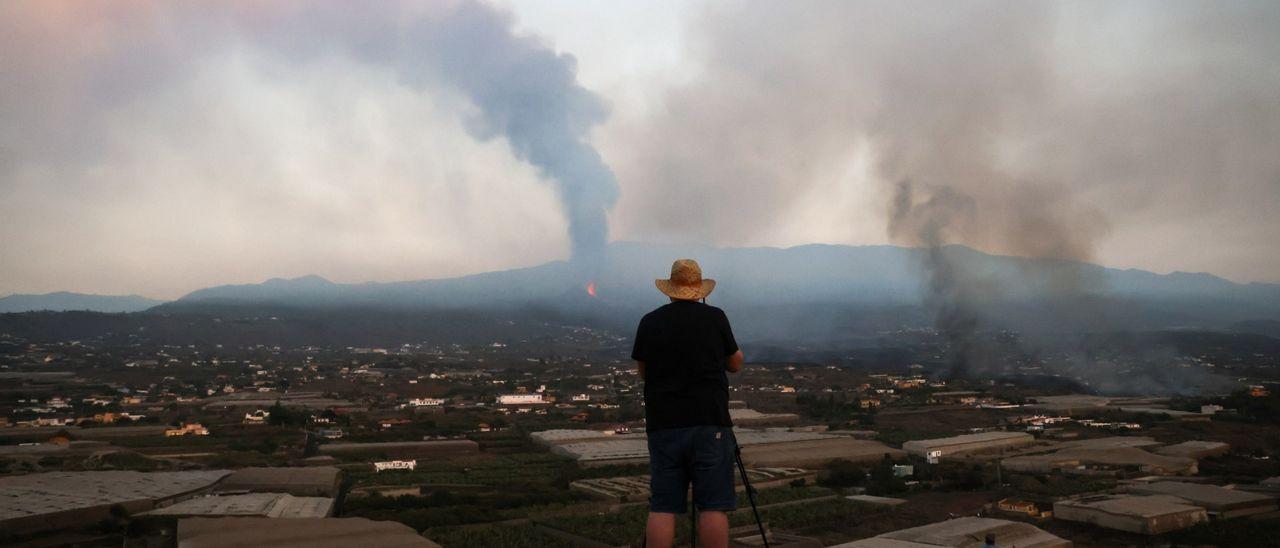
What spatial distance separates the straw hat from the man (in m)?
0.13

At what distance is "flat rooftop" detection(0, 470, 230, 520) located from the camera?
22.7m

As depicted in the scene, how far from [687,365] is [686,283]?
1.44 feet

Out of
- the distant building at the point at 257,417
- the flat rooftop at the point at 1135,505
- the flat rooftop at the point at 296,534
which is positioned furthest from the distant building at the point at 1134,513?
the distant building at the point at 257,417

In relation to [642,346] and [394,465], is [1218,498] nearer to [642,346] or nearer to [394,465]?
[642,346]

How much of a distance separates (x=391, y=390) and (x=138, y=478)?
49.8m

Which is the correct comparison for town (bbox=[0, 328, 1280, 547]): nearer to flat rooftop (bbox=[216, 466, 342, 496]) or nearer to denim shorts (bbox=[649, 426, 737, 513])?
flat rooftop (bbox=[216, 466, 342, 496])

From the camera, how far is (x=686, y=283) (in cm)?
429

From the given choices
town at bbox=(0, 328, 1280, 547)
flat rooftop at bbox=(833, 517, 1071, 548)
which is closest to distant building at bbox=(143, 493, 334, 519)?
town at bbox=(0, 328, 1280, 547)

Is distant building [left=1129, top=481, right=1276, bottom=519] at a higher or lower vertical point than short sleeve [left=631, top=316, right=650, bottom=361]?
lower

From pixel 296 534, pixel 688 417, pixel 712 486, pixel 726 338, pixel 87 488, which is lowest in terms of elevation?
pixel 87 488

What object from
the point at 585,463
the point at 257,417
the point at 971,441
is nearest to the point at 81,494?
the point at 585,463

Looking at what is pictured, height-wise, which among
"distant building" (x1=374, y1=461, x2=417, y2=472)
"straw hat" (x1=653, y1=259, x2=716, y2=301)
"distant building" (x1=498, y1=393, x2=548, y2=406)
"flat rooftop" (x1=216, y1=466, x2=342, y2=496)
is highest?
"straw hat" (x1=653, y1=259, x2=716, y2=301)

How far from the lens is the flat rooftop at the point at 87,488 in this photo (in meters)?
22.7

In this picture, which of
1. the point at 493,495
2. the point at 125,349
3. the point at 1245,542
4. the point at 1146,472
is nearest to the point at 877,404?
the point at 1146,472
